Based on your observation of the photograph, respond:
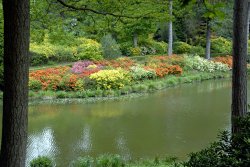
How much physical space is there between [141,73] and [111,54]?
175 inches

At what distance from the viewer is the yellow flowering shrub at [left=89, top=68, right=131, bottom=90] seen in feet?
63.3

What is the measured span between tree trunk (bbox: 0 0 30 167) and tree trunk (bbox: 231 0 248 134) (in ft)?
13.2

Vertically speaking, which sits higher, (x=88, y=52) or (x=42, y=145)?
(x=88, y=52)

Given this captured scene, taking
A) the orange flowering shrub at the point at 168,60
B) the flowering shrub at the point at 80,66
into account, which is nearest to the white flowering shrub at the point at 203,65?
the orange flowering shrub at the point at 168,60

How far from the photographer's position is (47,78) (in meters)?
19.3

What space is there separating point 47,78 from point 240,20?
13748 millimetres

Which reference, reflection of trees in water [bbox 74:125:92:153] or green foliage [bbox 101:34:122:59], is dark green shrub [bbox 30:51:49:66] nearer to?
green foliage [bbox 101:34:122:59]

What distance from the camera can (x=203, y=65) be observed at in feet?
85.2

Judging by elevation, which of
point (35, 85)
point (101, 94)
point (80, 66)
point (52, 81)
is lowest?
point (101, 94)

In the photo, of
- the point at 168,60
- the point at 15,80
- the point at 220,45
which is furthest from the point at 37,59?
the point at 15,80

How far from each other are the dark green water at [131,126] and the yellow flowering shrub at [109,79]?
193 centimetres

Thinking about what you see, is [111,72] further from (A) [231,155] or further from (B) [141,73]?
(A) [231,155]

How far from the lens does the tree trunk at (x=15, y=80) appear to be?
12.8 ft

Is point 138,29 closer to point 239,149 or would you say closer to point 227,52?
point 227,52
